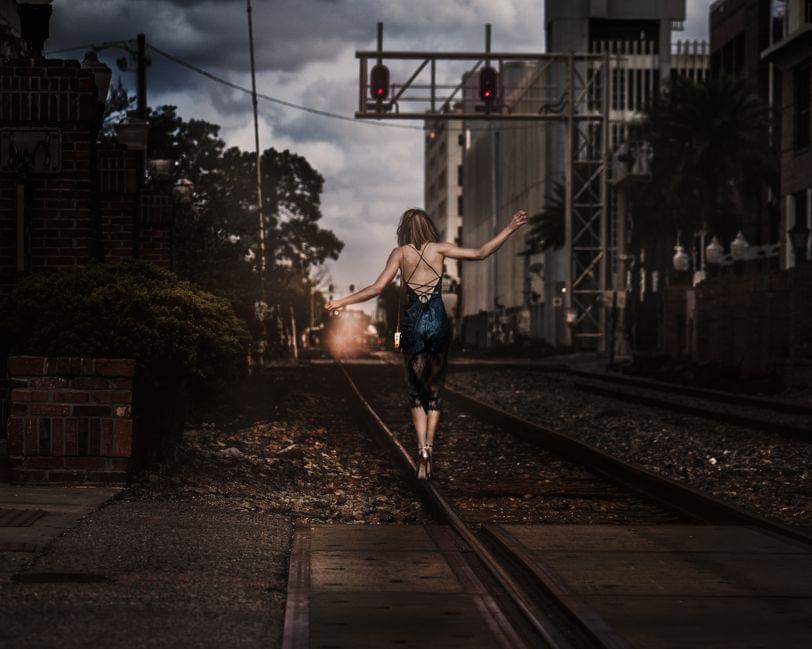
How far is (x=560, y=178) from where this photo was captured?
91.6 m

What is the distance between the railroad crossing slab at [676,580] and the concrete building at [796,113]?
1645 inches

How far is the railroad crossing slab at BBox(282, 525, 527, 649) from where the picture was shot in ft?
17.6

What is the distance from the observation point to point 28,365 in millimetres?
9914

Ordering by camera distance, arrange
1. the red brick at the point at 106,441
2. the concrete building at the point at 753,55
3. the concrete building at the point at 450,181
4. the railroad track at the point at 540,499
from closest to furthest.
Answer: the railroad track at the point at 540,499
the red brick at the point at 106,441
the concrete building at the point at 753,55
the concrete building at the point at 450,181

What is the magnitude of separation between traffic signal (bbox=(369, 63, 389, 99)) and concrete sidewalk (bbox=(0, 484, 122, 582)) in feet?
116

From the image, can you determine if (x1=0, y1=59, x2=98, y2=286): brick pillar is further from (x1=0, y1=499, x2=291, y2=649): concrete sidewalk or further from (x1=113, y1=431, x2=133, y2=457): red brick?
(x1=0, y1=499, x2=291, y2=649): concrete sidewalk

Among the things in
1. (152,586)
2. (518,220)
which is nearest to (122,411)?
(518,220)

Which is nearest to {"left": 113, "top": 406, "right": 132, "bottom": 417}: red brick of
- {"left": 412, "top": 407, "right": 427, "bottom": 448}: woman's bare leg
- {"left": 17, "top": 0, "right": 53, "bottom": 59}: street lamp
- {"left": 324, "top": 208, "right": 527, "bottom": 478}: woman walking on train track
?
{"left": 324, "top": 208, "right": 527, "bottom": 478}: woman walking on train track

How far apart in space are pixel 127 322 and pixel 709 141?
4799 cm

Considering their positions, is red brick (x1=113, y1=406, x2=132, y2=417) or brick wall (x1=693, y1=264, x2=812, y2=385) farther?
brick wall (x1=693, y1=264, x2=812, y2=385)

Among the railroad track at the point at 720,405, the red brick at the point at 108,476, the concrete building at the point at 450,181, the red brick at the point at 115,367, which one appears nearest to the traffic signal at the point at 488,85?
the railroad track at the point at 720,405

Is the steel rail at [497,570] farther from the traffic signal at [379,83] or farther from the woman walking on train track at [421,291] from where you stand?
the traffic signal at [379,83]

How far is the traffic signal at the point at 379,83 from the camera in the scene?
1738 inches

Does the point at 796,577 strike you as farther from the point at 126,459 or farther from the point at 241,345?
the point at 241,345
